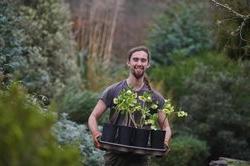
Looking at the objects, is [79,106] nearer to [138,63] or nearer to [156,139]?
[138,63]

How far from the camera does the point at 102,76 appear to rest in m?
12.1

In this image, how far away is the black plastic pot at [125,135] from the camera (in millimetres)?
4613

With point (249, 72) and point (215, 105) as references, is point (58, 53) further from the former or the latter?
point (249, 72)

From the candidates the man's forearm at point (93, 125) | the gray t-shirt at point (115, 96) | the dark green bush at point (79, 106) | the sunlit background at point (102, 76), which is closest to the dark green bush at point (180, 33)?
the sunlit background at point (102, 76)

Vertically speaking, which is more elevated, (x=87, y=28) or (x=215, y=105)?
(x=87, y=28)

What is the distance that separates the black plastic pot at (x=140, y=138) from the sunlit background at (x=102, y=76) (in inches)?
23.9

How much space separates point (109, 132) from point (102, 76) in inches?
295

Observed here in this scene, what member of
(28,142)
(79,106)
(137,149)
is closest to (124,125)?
(137,149)

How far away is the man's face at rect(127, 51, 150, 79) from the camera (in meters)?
4.91

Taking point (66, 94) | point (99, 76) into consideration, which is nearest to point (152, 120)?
point (66, 94)

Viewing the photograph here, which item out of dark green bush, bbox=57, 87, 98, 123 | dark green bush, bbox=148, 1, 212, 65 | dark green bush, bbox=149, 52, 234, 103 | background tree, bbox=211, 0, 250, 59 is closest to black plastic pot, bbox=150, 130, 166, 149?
background tree, bbox=211, 0, 250, 59

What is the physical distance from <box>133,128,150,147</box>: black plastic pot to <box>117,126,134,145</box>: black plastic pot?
0.03m

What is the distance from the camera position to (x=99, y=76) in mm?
12219

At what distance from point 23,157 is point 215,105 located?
7.92 meters
